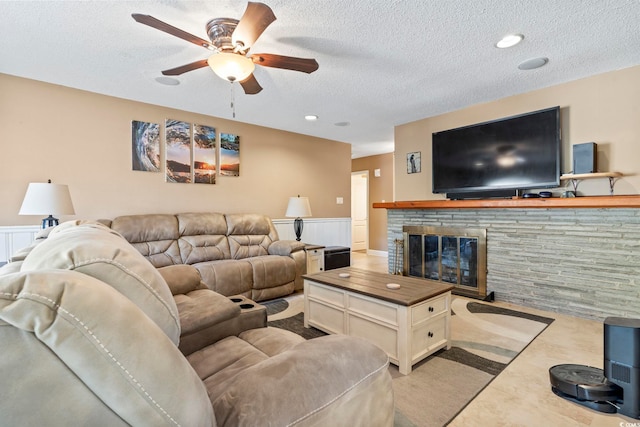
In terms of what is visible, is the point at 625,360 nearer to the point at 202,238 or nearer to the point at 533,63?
the point at 533,63

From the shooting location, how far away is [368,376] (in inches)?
39.3

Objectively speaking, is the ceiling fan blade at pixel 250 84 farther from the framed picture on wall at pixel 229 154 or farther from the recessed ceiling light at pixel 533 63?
the recessed ceiling light at pixel 533 63

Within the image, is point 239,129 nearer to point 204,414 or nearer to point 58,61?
point 58,61

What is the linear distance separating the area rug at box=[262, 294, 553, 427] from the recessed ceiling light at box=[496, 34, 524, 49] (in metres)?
2.45

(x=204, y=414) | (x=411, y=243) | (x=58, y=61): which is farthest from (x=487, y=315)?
(x=58, y=61)

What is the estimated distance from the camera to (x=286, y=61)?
7.41 ft

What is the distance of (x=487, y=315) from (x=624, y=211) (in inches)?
61.8

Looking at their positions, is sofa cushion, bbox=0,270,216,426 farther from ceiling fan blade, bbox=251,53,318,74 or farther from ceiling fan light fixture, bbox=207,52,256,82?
ceiling fan blade, bbox=251,53,318,74

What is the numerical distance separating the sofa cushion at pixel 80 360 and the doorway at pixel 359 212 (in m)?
7.24

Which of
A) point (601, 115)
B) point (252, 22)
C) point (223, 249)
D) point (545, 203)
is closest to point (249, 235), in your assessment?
point (223, 249)

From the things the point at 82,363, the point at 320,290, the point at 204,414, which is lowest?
the point at 320,290

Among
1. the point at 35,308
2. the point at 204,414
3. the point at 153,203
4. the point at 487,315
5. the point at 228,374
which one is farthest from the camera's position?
the point at 153,203

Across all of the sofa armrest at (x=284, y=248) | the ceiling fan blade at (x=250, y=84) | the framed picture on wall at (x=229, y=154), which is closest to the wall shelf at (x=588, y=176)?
the sofa armrest at (x=284, y=248)

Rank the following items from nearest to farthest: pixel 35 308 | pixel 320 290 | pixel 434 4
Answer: pixel 35 308 < pixel 434 4 < pixel 320 290
